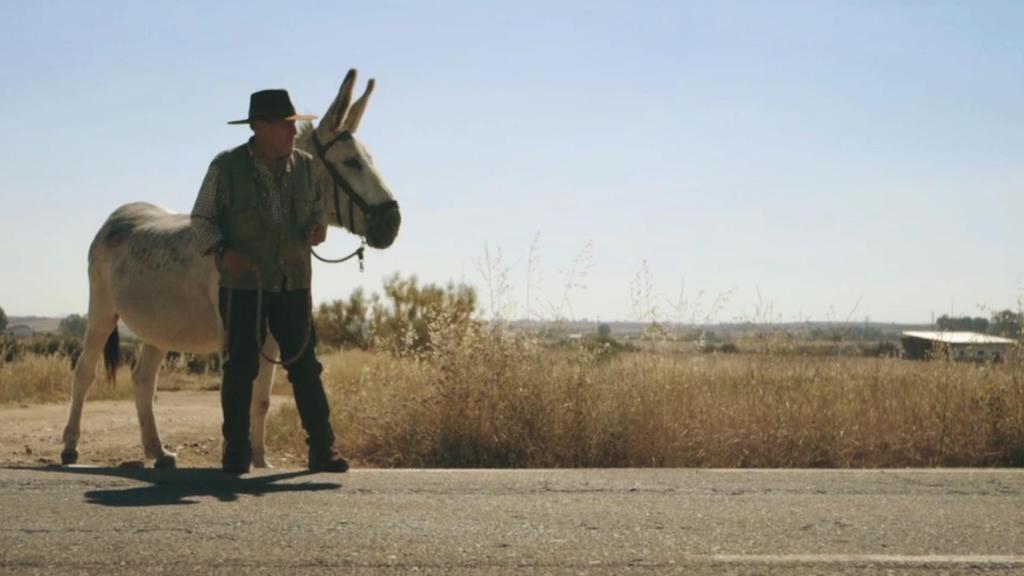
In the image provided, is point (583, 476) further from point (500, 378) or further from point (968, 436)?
point (968, 436)

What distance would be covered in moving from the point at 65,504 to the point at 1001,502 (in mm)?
4994

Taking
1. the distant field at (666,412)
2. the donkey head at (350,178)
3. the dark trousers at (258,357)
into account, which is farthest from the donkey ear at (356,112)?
the distant field at (666,412)

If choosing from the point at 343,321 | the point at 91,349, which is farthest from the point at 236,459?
the point at 343,321

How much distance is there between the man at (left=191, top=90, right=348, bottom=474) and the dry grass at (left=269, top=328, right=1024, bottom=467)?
7.09ft

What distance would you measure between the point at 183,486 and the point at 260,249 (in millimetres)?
1668

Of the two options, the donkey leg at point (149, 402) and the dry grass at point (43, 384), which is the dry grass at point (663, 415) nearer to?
the donkey leg at point (149, 402)

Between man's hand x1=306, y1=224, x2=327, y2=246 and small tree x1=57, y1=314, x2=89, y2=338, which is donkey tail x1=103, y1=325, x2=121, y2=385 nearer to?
man's hand x1=306, y1=224, x2=327, y2=246

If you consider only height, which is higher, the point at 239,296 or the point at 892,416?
the point at 239,296

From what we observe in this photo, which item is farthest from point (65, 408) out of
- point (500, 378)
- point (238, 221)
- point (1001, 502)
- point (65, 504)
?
point (1001, 502)

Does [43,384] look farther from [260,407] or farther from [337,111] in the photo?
[337,111]

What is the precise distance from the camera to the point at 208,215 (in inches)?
323

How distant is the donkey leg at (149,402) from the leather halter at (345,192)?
225 centimetres

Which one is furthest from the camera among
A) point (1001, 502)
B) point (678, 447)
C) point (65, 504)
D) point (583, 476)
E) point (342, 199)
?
point (678, 447)

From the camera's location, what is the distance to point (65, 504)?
260 inches
